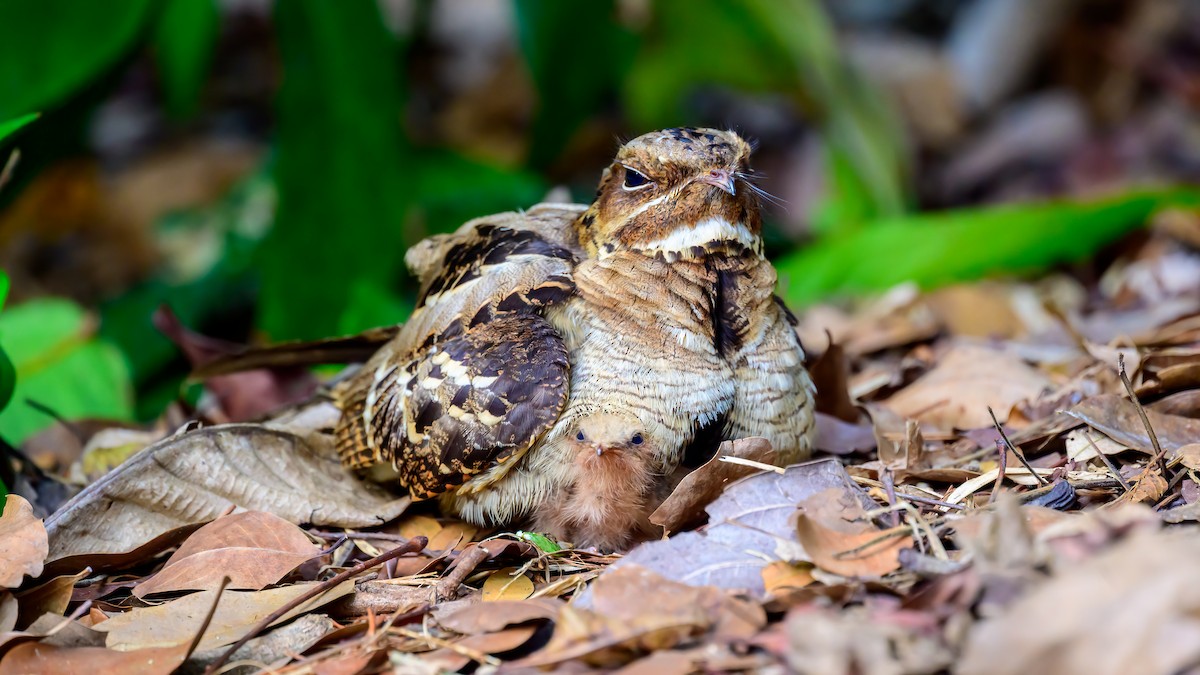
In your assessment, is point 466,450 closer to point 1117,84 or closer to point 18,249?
point 18,249

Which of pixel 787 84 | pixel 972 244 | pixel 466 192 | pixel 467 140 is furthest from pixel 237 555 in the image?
pixel 467 140

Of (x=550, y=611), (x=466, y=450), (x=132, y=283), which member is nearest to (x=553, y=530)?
(x=466, y=450)

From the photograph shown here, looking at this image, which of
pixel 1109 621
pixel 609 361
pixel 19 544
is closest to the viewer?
pixel 1109 621

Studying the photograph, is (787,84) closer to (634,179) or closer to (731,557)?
(634,179)

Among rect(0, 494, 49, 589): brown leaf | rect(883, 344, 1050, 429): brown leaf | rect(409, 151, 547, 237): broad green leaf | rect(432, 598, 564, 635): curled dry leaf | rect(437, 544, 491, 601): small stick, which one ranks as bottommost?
rect(883, 344, 1050, 429): brown leaf

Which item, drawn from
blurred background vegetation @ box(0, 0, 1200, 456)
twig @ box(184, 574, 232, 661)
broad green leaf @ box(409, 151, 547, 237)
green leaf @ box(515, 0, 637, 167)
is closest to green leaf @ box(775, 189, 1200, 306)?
blurred background vegetation @ box(0, 0, 1200, 456)

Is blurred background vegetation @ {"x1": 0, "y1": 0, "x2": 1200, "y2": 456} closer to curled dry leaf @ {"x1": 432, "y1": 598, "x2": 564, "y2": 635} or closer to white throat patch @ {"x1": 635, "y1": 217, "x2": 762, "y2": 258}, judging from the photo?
white throat patch @ {"x1": 635, "y1": 217, "x2": 762, "y2": 258}

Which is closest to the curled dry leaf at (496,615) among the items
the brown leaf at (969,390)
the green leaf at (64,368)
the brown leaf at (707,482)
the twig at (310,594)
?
the twig at (310,594)

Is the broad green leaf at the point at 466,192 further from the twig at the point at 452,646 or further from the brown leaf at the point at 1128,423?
the twig at the point at 452,646
